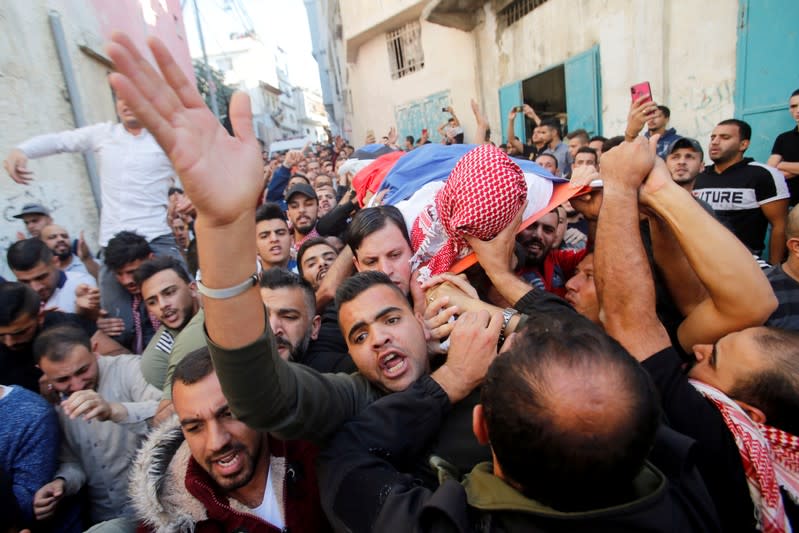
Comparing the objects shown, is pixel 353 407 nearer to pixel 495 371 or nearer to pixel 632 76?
pixel 495 371

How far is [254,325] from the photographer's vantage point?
3.06 ft

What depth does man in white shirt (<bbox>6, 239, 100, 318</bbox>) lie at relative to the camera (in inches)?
123

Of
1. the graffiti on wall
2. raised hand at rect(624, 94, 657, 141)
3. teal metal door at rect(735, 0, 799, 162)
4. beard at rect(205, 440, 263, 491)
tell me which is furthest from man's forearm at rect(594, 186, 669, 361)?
the graffiti on wall

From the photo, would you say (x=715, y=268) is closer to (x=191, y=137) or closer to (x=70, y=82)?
(x=191, y=137)

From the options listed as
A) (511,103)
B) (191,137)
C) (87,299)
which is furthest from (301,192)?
(511,103)

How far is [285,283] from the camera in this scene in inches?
91.6

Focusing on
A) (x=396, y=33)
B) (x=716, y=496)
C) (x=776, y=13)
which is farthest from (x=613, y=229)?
(x=396, y=33)

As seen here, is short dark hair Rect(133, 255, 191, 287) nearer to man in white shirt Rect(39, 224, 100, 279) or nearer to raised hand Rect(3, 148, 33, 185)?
raised hand Rect(3, 148, 33, 185)

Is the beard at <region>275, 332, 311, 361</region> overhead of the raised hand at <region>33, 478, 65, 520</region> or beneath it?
overhead

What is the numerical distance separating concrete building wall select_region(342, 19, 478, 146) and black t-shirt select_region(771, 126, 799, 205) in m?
8.26

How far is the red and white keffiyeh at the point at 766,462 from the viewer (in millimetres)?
1086

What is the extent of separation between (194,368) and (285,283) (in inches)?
31.8

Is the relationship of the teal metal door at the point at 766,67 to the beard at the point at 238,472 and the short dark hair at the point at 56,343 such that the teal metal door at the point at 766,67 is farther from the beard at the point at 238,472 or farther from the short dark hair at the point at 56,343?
the short dark hair at the point at 56,343

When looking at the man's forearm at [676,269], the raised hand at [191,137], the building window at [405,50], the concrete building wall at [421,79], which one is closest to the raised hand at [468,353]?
the man's forearm at [676,269]
